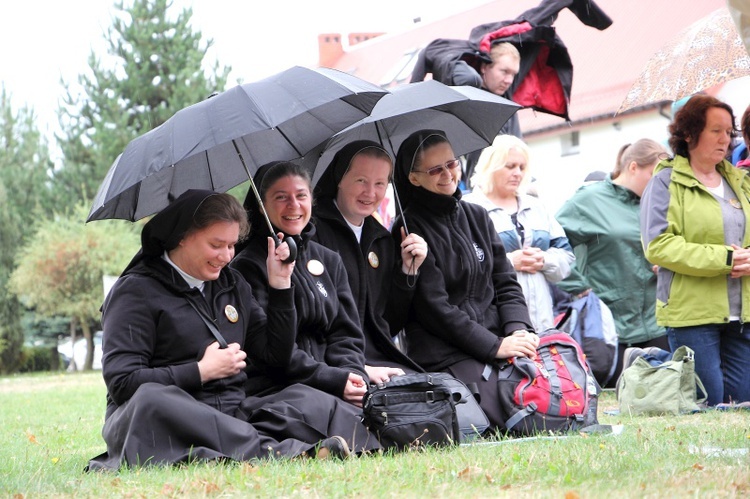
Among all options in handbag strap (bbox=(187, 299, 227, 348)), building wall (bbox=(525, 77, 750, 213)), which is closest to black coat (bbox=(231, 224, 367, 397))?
handbag strap (bbox=(187, 299, 227, 348))

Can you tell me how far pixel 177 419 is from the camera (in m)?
5.36

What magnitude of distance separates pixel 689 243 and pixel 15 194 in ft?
112

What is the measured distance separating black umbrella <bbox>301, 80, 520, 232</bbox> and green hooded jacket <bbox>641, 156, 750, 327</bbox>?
4.56 feet

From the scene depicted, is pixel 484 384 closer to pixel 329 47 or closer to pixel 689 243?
pixel 689 243

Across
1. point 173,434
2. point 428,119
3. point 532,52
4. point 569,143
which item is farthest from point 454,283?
point 569,143

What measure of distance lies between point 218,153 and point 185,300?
1381 mm

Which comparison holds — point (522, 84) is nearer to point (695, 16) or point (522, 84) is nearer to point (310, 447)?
point (310, 447)

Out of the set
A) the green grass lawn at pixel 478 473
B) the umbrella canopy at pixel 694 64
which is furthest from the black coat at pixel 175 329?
the umbrella canopy at pixel 694 64

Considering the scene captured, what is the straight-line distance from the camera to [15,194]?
127ft

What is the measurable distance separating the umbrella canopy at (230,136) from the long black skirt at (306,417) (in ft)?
4.38

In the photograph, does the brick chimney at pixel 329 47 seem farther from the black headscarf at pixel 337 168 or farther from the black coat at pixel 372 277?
the black coat at pixel 372 277

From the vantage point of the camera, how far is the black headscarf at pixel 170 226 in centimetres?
571

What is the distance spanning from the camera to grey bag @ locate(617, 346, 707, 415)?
786 cm

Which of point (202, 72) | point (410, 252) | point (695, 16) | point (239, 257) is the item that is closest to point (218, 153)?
point (239, 257)
